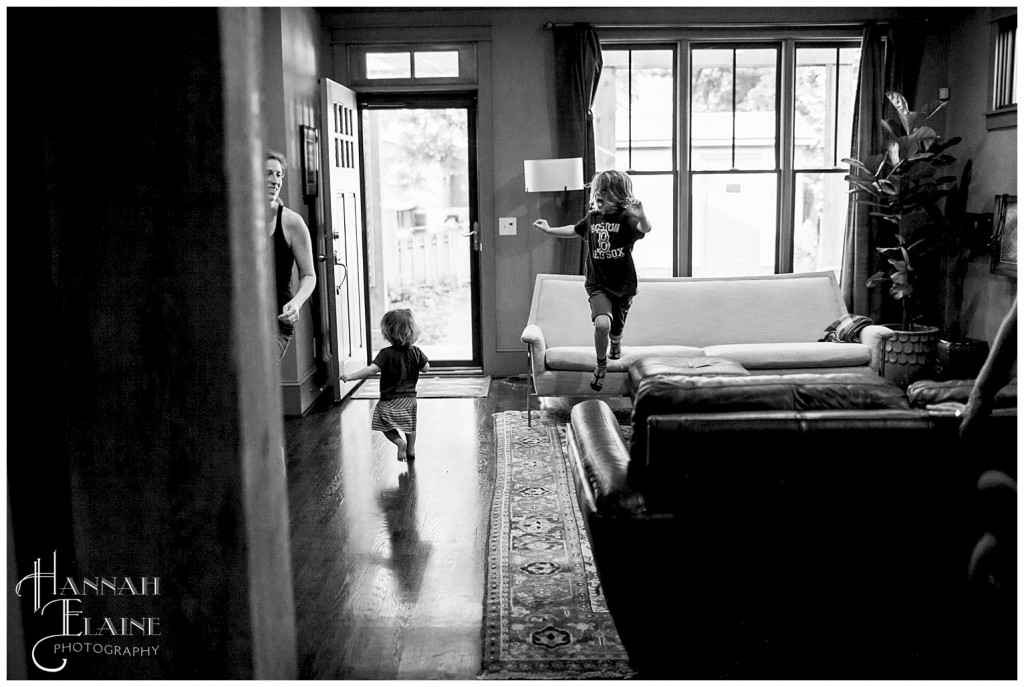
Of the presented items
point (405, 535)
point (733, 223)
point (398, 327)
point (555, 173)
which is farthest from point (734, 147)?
point (405, 535)

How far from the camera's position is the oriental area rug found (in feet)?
9.20

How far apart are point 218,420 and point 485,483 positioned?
2.83 meters

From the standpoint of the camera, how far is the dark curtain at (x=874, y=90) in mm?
7023

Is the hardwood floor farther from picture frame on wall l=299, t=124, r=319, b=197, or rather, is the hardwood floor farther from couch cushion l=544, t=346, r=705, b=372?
picture frame on wall l=299, t=124, r=319, b=197

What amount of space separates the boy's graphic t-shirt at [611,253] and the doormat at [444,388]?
160 cm

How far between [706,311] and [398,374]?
8.37 ft

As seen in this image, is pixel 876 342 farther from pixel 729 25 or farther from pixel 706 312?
pixel 729 25

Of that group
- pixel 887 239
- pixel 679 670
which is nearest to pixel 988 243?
pixel 887 239

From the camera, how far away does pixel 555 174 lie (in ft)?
22.2

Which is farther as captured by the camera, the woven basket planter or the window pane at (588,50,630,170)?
the window pane at (588,50,630,170)

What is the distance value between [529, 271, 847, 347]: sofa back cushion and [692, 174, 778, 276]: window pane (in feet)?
2.77

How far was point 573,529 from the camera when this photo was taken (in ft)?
13.0

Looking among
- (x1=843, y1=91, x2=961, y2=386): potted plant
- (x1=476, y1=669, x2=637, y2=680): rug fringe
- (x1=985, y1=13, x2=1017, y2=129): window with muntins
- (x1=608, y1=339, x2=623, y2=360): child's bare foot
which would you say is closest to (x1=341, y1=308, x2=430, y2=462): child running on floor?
(x1=608, y1=339, x2=623, y2=360): child's bare foot

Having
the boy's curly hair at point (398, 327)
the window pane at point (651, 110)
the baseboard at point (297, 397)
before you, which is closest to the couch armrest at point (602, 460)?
the boy's curly hair at point (398, 327)
